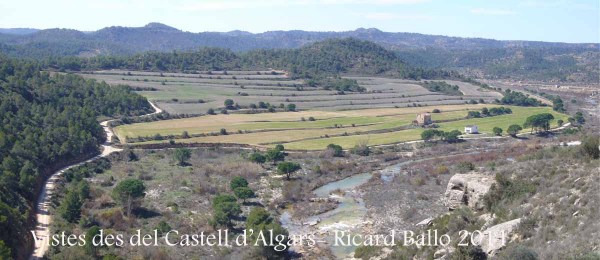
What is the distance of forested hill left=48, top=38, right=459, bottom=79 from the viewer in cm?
12975

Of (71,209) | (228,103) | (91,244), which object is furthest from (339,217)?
(228,103)

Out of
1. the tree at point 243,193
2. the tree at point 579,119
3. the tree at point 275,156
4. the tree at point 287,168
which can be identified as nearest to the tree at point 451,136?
the tree at point 275,156

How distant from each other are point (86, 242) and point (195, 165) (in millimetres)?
28946

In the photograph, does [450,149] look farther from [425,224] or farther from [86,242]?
[86,242]

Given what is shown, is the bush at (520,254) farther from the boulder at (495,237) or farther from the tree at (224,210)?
the tree at (224,210)

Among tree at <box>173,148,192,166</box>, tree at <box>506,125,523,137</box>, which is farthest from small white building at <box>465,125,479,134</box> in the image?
tree at <box>173,148,192,166</box>

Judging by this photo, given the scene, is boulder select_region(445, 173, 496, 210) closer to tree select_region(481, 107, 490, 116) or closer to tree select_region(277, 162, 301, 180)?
tree select_region(277, 162, 301, 180)

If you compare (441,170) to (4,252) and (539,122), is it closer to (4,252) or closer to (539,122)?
(539,122)

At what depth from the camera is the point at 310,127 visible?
81312 mm

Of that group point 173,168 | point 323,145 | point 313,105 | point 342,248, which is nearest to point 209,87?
point 313,105

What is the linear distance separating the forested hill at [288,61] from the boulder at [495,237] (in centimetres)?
11057

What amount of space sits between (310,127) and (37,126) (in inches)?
1474

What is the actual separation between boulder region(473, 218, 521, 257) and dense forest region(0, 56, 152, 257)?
837 inches

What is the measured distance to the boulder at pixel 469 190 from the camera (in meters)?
28.2
